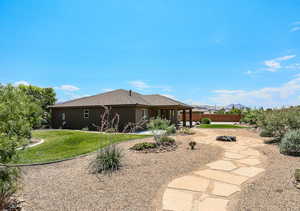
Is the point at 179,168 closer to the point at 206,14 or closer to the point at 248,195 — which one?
the point at 248,195

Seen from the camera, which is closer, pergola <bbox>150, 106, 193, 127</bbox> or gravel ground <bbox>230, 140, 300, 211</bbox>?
gravel ground <bbox>230, 140, 300, 211</bbox>

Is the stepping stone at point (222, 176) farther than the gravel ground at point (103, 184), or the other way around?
the stepping stone at point (222, 176)

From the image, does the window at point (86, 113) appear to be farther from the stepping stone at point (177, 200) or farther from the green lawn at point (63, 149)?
the stepping stone at point (177, 200)

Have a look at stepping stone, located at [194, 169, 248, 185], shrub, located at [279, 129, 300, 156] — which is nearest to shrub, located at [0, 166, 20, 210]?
stepping stone, located at [194, 169, 248, 185]

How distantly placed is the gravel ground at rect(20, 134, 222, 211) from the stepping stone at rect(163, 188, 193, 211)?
15 cm

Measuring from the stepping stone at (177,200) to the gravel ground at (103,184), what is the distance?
150mm

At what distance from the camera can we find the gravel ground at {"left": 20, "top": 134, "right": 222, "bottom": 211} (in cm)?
292

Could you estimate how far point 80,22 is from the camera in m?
10.1

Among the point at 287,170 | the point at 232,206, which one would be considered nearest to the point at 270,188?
the point at 232,206

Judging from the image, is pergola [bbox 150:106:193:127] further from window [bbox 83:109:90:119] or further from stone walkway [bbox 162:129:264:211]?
stone walkway [bbox 162:129:264:211]

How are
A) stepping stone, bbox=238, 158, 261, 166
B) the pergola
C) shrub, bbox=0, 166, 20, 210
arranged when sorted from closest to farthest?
shrub, bbox=0, 166, 20, 210 → stepping stone, bbox=238, 158, 261, 166 → the pergola

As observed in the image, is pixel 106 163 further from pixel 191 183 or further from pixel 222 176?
pixel 222 176

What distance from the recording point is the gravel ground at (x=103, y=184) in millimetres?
2924

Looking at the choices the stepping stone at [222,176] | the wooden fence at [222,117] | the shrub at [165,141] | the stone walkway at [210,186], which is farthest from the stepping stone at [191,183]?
the wooden fence at [222,117]
